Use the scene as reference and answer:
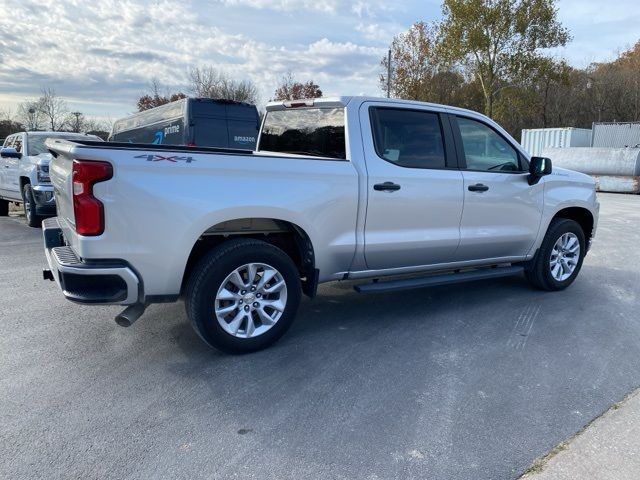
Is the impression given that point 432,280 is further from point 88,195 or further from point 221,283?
point 88,195

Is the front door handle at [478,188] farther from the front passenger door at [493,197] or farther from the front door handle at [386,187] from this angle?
the front door handle at [386,187]

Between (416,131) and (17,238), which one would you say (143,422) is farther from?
(17,238)

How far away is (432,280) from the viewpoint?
477cm

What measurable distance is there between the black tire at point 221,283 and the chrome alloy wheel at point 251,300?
34 millimetres

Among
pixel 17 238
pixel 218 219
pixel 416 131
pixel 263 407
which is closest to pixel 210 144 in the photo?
pixel 17 238

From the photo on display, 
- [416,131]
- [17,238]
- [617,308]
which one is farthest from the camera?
[17,238]

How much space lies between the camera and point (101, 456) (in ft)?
8.74

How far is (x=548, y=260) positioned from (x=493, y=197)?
1.20m

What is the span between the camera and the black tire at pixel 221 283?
362cm

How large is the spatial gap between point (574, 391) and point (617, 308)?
2.26 m

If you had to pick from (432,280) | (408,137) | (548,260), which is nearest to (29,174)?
(408,137)

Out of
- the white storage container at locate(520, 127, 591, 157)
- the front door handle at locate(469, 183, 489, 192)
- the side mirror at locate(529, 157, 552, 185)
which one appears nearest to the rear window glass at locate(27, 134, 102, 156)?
the front door handle at locate(469, 183, 489, 192)

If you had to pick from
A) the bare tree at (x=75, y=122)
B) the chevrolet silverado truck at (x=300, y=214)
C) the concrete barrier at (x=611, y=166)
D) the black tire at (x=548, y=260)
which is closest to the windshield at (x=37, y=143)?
the chevrolet silverado truck at (x=300, y=214)

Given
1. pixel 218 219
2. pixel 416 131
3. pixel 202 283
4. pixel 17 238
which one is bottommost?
pixel 17 238
